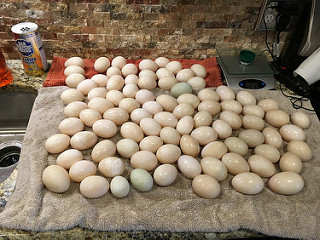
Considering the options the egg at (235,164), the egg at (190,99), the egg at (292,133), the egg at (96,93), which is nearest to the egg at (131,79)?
the egg at (96,93)

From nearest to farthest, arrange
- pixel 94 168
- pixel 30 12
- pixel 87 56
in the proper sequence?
pixel 94 168 → pixel 30 12 → pixel 87 56

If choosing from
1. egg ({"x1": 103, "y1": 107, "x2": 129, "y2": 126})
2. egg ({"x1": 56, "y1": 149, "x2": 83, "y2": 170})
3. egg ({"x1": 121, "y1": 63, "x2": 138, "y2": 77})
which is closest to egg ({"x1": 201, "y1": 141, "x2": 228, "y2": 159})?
egg ({"x1": 103, "y1": 107, "x2": 129, "y2": 126})

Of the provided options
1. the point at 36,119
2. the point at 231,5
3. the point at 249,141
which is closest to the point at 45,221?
the point at 36,119

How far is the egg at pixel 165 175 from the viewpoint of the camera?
0.86 metres

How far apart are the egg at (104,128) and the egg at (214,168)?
0.35 m

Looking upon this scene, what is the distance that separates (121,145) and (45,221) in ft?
1.07

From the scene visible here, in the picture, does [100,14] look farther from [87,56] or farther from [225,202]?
[225,202]

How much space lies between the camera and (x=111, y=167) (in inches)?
34.4

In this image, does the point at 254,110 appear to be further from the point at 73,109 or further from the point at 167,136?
the point at 73,109

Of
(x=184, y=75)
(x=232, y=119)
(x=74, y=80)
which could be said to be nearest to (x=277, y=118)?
(x=232, y=119)

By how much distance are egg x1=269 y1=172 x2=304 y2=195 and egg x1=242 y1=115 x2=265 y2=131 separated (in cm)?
23

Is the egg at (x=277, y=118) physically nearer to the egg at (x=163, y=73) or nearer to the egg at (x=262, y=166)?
the egg at (x=262, y=166)

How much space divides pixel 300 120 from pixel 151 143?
2.01ft

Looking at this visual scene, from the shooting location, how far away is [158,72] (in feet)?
4.17
